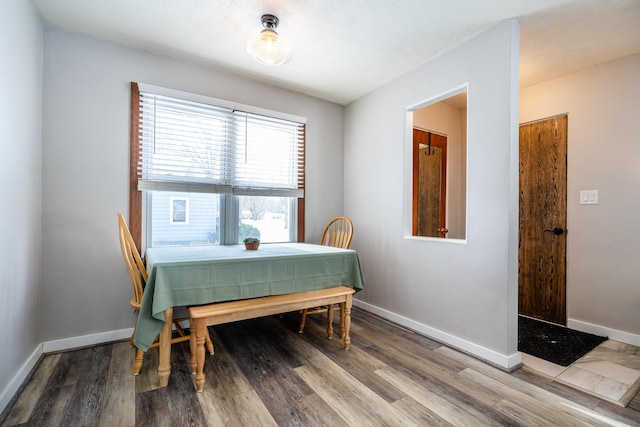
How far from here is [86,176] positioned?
2.37 meters

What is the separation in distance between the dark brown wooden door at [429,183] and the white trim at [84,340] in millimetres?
3082

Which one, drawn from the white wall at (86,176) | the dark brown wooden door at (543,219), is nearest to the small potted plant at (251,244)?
the white wall at (86,176)

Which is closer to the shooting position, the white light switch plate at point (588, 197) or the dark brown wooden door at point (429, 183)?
the white light switch plate at point (588, 197)

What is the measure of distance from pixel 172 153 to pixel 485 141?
102 inches

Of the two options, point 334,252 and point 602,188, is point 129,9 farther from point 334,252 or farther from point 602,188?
point 602,188

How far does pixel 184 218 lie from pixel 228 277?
1.13 meters

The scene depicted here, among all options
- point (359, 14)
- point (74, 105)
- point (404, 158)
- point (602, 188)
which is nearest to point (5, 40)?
point (74, 105)

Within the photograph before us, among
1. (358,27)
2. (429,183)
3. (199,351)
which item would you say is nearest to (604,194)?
(429,183)

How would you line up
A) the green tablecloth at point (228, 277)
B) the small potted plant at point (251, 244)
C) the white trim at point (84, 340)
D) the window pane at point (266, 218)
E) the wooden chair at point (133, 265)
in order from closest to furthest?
the green tablecloth at point (228, 277) < the wooden chair at point (133, 265) < the white trim at point (84, 340) < the small potted plant at point (251, 244) < the window pane at point (266, 218)

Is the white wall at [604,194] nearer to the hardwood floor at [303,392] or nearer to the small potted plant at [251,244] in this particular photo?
the hardwood floor at [303,392]

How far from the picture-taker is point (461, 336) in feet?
7.92

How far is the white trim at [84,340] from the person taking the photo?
2244 millimetres

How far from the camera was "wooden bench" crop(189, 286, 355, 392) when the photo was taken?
1.77 m

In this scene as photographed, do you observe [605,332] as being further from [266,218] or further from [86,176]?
[86,176]
